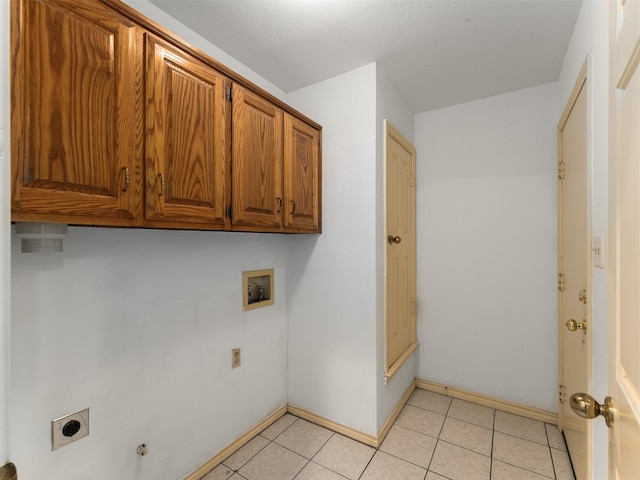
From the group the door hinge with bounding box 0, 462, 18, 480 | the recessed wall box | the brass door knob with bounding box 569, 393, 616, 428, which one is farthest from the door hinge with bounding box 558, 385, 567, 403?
the door hinge with bounding box 0, 462, 18, 480

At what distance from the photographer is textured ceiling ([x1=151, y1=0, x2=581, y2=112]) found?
1.47 meters

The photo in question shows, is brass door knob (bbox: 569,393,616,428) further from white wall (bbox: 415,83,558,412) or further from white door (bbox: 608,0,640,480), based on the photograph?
Result: white wall (bbox: 415,83,558,412)

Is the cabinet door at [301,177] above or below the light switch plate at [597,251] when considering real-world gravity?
above

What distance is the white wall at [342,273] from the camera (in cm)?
193

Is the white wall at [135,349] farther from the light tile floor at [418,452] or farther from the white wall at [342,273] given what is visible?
the white wall at [342,273]

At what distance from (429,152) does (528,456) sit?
2215 millimetres

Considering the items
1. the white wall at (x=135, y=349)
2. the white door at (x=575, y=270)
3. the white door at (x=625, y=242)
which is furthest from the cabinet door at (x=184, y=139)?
the white door at (x=575, y=270)

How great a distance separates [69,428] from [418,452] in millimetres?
1792

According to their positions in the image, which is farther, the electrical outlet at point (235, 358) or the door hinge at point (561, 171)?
the door hinge at point (561, 171)

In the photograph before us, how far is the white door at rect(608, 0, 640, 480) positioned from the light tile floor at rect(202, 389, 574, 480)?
1341mm

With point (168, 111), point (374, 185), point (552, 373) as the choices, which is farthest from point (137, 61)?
point (552, 373)

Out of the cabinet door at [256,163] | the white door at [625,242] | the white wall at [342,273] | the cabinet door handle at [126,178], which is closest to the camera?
the white door at [625,242]

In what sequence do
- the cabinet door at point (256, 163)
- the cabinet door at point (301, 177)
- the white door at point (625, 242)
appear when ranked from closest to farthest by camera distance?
the white door at point (625, 242) → the cabinet door at point (256, 163) → the cabinet door at point (301, 177)

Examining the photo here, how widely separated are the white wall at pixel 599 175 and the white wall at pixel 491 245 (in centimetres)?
97
